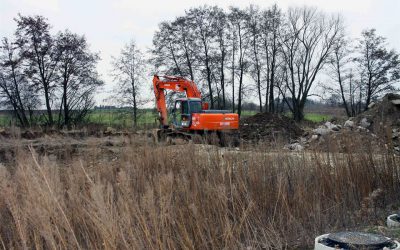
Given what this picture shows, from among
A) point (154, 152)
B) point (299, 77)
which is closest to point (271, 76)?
point (299, 77)

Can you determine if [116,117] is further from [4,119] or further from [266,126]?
[266,126]

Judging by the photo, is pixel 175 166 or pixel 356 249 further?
pixel 175 166

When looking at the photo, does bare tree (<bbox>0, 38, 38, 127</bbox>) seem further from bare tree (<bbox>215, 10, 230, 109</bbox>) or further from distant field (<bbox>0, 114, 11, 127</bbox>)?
bare tree (<bbox>215, 10, 230, 109</bbox>)

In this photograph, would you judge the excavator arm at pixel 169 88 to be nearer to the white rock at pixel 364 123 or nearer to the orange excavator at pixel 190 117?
the orange excavator at pixel 190 117

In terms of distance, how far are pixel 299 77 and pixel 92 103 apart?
54.9 ft

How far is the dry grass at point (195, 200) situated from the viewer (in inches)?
144

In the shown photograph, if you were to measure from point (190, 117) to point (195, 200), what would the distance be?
12.8 meters

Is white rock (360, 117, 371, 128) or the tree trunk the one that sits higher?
the tree trunk

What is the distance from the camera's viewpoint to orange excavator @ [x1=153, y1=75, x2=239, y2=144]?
55.1 ft

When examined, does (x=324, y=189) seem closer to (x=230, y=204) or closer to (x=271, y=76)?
(x=230, y=204)

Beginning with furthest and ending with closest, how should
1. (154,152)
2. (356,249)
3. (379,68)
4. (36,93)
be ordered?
(379,68), (36,93), (154,152), (356,249)

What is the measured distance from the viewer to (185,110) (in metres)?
17.8

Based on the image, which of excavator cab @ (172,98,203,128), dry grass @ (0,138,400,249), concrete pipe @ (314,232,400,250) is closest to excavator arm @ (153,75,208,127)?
excavator cab @ (172,98,203,128)

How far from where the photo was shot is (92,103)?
29.9 metres
